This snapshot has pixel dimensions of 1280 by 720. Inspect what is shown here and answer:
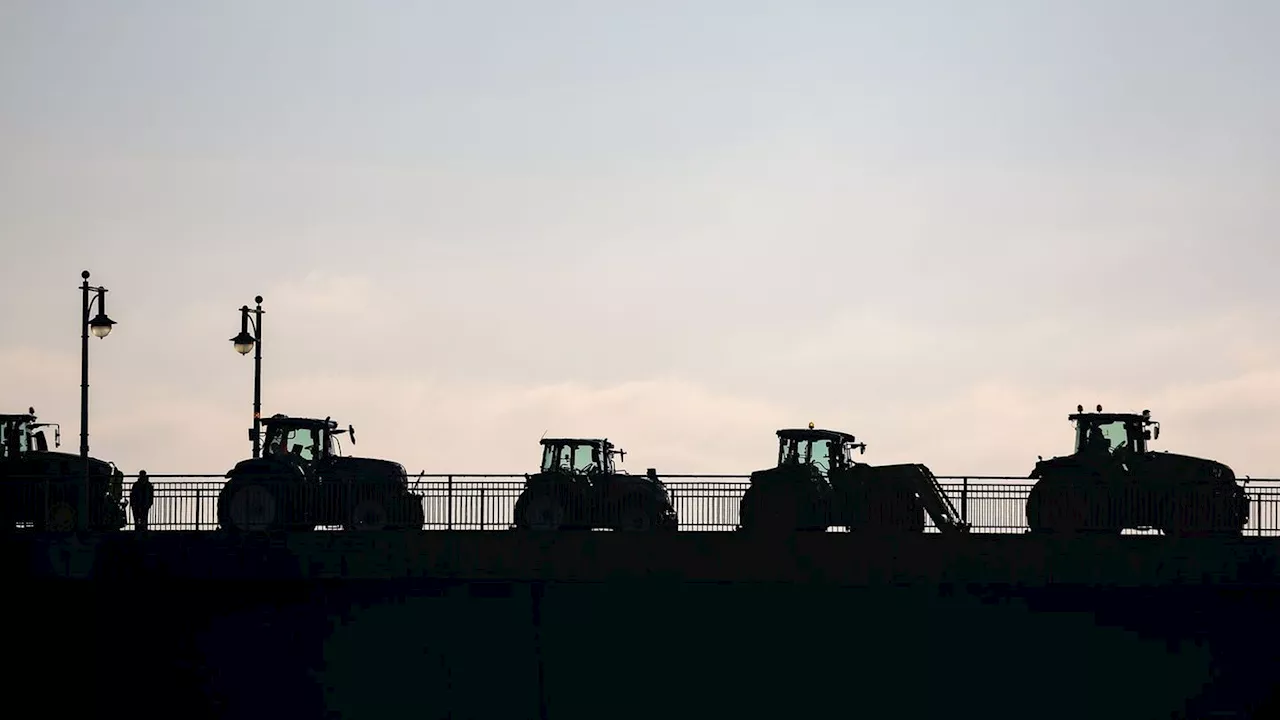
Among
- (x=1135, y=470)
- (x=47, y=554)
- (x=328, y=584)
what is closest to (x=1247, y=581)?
(x=1135, y=470)

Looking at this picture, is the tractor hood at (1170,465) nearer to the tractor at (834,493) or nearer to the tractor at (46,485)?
the tractor at (834,493)

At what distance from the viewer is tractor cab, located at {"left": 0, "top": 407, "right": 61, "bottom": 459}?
41.3 meters

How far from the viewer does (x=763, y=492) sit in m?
39.4

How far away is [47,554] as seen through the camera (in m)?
36.0

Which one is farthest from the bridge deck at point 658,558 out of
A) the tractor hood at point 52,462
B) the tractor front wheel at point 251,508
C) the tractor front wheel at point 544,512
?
the tractor hood at point 52,462

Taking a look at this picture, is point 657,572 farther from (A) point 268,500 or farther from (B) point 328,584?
(A) point 268,500

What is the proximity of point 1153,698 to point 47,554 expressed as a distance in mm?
20685

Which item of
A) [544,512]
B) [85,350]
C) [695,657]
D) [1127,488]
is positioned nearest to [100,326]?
[85,350]

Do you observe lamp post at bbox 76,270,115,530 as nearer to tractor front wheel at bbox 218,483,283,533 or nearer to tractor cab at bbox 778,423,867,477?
tractor front wheel at bbox 218,483,283,533

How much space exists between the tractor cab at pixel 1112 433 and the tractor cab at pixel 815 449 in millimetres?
4873

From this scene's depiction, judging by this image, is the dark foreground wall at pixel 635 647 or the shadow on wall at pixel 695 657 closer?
the dark foreground wall at pixel 635 647

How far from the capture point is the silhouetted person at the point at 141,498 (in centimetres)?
3731

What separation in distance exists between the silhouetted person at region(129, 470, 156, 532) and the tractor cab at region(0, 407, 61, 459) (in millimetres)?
3447

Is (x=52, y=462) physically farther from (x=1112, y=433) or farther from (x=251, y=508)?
(x=1112, y=433)
